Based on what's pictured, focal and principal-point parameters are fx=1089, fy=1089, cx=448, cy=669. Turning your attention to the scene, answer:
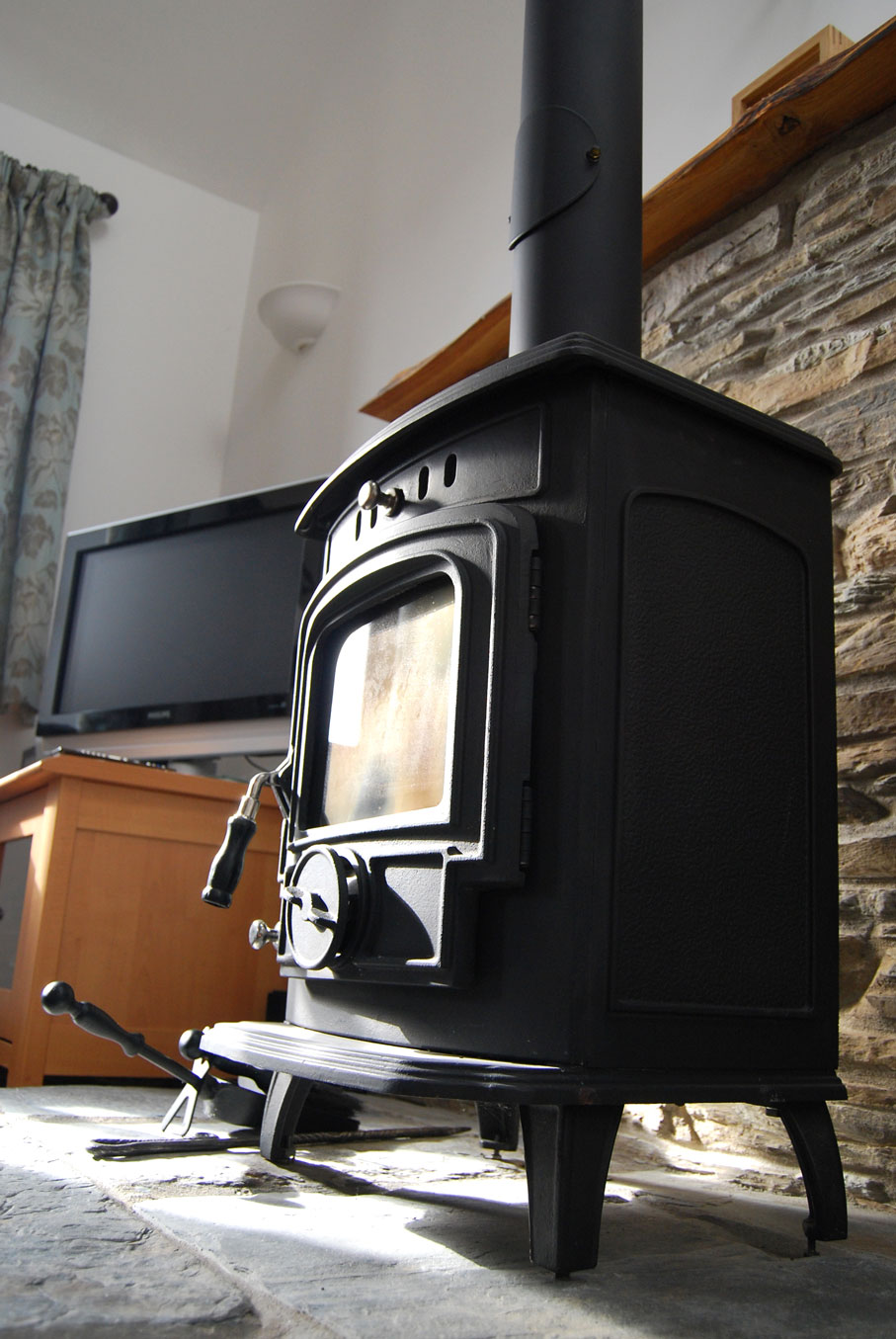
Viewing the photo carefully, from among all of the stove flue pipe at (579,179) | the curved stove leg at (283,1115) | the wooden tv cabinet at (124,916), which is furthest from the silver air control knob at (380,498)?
the wooden tv cabinet at (124,916)

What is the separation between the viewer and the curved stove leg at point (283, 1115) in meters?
1.21

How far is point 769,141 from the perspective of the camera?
1532 millimetres

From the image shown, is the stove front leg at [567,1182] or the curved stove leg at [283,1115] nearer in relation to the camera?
the stove front leg at [567,1182]

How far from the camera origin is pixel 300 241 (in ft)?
11.9

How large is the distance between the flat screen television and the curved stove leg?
109cm

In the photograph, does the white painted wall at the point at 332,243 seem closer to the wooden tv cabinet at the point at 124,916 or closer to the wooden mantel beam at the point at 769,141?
the wooden mantel beam at the point at 769,141

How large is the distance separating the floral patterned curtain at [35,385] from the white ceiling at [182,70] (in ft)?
0.96

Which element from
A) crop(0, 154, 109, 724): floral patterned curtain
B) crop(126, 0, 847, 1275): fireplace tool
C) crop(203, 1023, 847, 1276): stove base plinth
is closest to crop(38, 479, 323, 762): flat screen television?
crop(0, 154, 109, 724): floral patterned curtain

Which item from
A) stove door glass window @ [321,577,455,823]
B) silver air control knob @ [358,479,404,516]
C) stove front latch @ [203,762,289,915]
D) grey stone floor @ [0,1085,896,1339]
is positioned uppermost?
silver air control knob @ [358,479,404,516]

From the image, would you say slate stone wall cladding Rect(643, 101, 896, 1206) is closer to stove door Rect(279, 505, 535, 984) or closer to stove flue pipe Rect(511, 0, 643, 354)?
stove flue pipe Rect(511, 0, 643, 354)

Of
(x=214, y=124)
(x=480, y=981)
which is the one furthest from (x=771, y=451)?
(x=214, y=124)

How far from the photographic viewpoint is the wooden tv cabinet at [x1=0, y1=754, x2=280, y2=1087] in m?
1.89

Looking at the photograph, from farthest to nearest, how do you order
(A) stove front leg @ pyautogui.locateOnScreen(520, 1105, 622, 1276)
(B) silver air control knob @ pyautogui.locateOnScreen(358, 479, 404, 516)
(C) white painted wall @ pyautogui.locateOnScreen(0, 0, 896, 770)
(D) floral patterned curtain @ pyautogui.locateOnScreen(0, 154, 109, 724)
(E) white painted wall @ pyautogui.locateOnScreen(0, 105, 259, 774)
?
1. (E) white painted wall @ pyautogui.locateOnScreen(0, 105, 259, 774)
2. (D) floral patterned curtain @ pyautogui.locateOnScreen(0, 154, 109, 724)
3. (C) white painted wall @ pyautogui.locateOnScreen(0, 0, 896, 770)
4. (B) silver air control knob @ pyautogui.locateOnScreen(358, 479, 404, 516)
5. (A) stove front leg @ pyautogui.locateOnScreen(520, 1105, 622, 1276)

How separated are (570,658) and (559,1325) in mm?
506
